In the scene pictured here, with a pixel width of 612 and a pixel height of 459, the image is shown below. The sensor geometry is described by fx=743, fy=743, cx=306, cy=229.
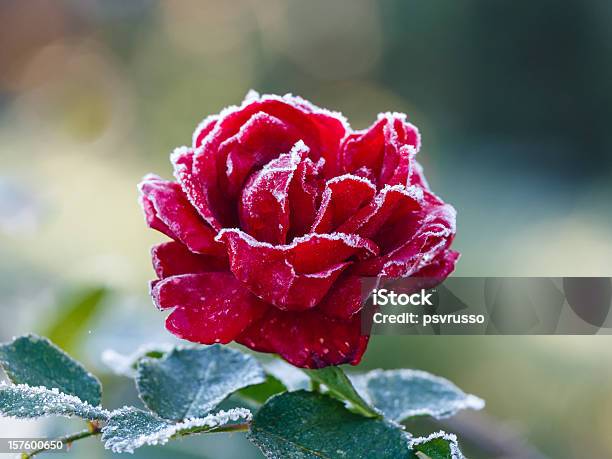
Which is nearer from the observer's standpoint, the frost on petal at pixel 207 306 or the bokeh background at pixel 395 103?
the frost on petal at pixel 207 306

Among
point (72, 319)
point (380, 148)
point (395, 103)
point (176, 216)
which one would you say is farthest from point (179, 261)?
point (395, 103)

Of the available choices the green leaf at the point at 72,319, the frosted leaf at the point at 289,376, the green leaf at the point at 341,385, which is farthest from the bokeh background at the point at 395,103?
the green leaf at the point at 341,385

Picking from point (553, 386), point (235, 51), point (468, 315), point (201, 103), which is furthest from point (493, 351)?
point (235, 51)

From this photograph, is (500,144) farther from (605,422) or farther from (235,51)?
(605,422)

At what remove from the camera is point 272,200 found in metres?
0.39

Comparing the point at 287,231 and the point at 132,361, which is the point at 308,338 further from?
the point at 132,361

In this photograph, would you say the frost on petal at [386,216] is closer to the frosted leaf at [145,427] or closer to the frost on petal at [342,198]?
the frost on petal at [342,198]

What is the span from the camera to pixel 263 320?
397 millimetres

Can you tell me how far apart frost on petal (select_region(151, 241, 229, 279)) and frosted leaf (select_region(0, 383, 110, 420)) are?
0.27 ft

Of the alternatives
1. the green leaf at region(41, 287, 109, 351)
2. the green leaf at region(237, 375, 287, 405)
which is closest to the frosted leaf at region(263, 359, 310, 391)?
the green leaf at region(237, 375, 287, 405)

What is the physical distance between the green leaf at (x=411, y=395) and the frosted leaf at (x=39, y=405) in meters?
→ 0.21

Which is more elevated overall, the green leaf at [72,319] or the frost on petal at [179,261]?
the green leaf at [72,319]

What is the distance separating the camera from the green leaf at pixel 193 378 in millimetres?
440

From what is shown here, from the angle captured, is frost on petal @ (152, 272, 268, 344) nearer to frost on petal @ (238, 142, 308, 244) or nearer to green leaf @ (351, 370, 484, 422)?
frost on petal @ (238, 142, 308, 244)
